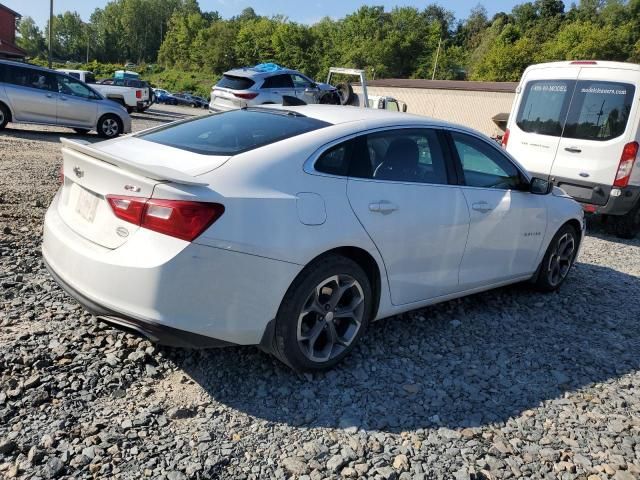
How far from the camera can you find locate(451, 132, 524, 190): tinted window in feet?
13.2

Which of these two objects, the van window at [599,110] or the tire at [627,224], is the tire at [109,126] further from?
the tire at [627,224]

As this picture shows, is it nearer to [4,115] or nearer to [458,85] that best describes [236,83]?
[4,115]

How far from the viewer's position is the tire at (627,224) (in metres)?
7.98

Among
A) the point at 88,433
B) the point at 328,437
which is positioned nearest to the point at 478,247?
the point at 328,437

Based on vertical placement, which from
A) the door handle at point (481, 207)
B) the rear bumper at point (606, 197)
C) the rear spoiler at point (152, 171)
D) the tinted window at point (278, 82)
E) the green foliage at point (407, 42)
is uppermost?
the green foliage at point (407, 42)

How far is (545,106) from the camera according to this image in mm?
8312

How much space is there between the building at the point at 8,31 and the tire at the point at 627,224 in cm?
5771

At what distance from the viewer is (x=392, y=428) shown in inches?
112

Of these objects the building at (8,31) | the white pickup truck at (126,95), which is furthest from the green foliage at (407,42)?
the white pickup truck at (126,95)

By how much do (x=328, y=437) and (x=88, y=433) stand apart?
116 cm

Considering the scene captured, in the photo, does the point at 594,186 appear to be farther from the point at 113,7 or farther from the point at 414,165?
the point at 113,7

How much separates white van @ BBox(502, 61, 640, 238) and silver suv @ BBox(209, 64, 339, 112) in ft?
28.2

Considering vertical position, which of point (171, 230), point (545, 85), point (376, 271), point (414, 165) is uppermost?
point (545, 85)

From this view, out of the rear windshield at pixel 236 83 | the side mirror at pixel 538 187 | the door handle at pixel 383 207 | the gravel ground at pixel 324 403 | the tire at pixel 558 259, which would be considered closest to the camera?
the gravel ground at pixel 324 403
